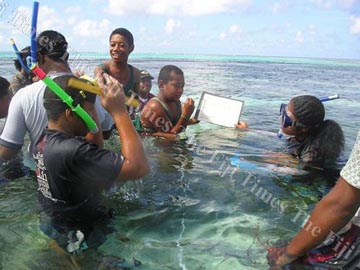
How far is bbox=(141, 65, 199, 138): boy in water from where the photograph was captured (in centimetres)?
514

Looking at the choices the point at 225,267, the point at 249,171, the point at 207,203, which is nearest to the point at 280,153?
the point at 249,171

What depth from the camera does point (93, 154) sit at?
2.27 meters

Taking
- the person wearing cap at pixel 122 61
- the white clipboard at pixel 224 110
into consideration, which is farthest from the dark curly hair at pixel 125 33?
the white clipboard at pixel 224 110

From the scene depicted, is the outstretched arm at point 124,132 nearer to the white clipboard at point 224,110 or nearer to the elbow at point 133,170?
the elbow at point 133,170

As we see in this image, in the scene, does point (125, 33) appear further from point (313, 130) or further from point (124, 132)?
point (124, 132)

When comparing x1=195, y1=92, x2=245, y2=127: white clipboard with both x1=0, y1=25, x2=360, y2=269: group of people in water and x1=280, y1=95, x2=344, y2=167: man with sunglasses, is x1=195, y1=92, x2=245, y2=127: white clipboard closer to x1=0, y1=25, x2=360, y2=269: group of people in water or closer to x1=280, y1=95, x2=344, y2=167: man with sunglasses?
x1=280, y1=95, x2=344, y2=167: man with sunglasses

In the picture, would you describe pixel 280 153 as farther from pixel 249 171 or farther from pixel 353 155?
pixel 353 155

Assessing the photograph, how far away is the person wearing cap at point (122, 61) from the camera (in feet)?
16.5

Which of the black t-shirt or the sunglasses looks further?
the sunglasses

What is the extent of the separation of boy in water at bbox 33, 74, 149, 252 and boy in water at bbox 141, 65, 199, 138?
8.88 feet

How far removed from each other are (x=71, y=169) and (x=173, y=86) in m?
3.05

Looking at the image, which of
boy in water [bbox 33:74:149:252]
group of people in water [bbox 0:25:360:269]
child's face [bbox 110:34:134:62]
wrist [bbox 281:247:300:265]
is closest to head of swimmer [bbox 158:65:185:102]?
child's face [bbox 110:34:134:62]

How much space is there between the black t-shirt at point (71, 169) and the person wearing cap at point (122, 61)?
2717 millimetres

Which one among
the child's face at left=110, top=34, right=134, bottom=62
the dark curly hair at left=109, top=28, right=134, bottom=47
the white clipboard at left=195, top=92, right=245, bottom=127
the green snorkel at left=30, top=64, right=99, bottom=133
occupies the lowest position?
the white clipboard at left=195, top=92, right=245, bottom=127
